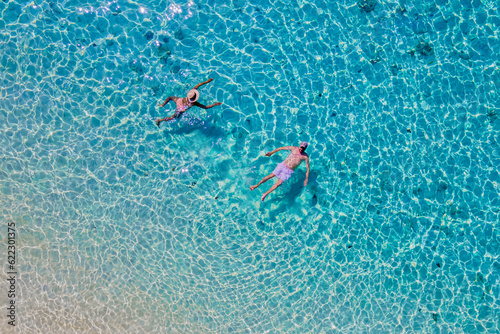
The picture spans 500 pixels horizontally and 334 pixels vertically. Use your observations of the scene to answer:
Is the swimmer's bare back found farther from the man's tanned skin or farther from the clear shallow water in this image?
the man's tanned skin

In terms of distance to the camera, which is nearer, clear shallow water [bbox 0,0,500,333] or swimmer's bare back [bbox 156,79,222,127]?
swimmer's bare back [bbox 156,79,222,127]

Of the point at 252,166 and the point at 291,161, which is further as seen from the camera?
the point at 252,166

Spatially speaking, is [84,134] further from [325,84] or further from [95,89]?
[325,84]

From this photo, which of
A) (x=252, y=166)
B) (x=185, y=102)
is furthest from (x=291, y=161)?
(x=185, y=102)

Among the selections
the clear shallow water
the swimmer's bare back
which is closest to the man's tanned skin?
the clear shallow water

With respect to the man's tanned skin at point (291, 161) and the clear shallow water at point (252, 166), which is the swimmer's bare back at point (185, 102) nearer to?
the clear shallow water at point (252, 166)

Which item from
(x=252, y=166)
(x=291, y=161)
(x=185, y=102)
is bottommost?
(x=252, y=166)

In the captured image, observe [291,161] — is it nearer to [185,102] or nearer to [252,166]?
[252,166]

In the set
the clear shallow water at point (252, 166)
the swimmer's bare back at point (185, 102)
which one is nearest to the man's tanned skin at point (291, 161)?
the clear shallow water at point (252, 166)

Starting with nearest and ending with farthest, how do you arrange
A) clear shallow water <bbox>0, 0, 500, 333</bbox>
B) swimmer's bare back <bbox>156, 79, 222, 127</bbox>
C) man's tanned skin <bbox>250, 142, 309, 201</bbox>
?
1. swimmer's bare back <bbox>156, 79, 222, 127</bbox>
2. man's tanned skin <bbox>250, 142, 309, 201</bbox>
3. clear shallow water <bbox>0, 0, 500, 333</bbox>
